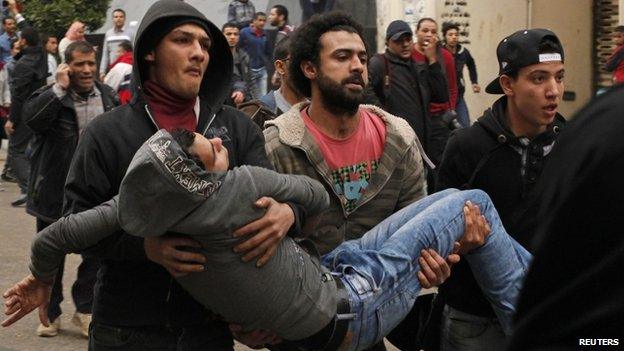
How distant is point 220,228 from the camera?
3.33 meters

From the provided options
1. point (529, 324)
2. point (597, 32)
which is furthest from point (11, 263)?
point (597, 32)

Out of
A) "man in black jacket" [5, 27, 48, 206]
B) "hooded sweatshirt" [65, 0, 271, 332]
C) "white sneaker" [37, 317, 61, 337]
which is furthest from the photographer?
"man in black jacket" [5, 27, 48, 206]

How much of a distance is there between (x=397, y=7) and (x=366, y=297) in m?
14.1

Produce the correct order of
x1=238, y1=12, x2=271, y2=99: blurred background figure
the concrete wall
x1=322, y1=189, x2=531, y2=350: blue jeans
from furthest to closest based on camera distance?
the concrete wall, x1=238, y1=12, x2=271, y2=99: blurred background figure, x1=322, y1=189, x2=531, y2=350: blue jeans

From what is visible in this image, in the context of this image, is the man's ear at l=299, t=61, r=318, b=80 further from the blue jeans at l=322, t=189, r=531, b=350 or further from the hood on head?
the blue jeans at l=322, t=189, r=531, b=350

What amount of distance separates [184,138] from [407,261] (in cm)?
88

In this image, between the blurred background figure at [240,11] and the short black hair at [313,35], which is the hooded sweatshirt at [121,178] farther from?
the blurred background figure at [240,11]

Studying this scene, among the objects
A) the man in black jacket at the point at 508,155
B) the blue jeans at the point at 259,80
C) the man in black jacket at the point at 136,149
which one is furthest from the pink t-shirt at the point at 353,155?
the blue jeans at the point at 259,80

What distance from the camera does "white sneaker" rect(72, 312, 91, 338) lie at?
761cm

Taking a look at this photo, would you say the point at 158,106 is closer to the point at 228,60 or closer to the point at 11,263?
the point at 228,60

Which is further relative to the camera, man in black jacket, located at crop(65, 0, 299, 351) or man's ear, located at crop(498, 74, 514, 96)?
man's ear, located at crop(498, 74, 514, 96)

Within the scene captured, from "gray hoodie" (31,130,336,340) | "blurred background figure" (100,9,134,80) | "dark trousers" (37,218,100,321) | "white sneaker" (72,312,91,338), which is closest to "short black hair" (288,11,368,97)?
"gray hoodie" (31,130,336,340)

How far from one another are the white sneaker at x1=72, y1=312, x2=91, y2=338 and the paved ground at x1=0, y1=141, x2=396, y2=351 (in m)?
0.05

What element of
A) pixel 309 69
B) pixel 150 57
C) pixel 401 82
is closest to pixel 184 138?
pixel 150 57
